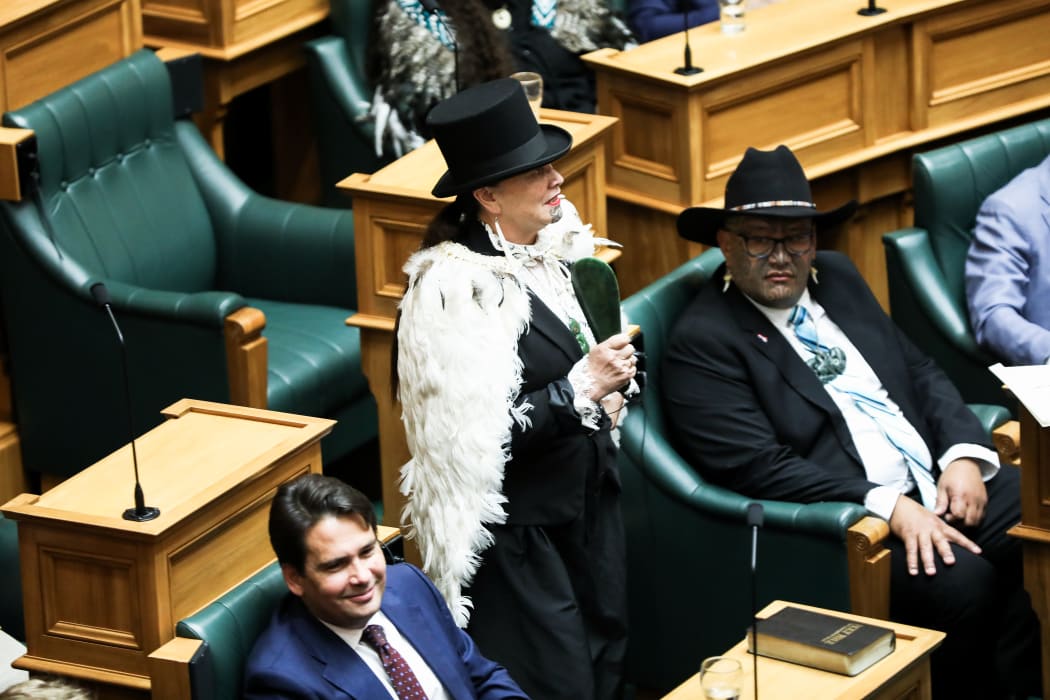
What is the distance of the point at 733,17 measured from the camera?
17.6 feet

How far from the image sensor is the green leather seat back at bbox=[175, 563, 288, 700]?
3.19m

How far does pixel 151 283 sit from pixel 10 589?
124cm

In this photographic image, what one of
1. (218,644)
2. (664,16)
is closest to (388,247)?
(218,644)

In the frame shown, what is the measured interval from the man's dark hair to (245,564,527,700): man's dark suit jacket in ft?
0.36

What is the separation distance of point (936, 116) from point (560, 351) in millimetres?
2248

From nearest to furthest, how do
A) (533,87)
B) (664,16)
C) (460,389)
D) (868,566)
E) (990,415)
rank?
(460,389)
(868,566)
(990,415)
(533,87)
(664,16)

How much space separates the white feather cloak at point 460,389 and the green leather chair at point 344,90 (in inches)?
90.8

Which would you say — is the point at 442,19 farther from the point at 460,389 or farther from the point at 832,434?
the point at 460,389

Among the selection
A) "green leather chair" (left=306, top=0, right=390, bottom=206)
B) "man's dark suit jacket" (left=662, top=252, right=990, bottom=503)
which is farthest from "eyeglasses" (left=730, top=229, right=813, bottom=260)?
"green leather chair" (left=306, top=0, right=390, bottom=206)

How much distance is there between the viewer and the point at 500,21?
561 cm

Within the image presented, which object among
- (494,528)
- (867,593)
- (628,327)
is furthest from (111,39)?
(867,593)

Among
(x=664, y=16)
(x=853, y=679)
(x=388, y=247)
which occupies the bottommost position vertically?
(x=853, y=679)

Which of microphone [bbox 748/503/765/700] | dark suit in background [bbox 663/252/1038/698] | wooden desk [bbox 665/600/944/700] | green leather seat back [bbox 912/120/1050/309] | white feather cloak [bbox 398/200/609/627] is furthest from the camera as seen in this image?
green leather seat back [bbox 912/120/1050/309]

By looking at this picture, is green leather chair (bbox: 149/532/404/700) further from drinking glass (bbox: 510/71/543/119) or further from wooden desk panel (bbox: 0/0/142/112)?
wooden desk panel (bbox: 0/0/142/112)
